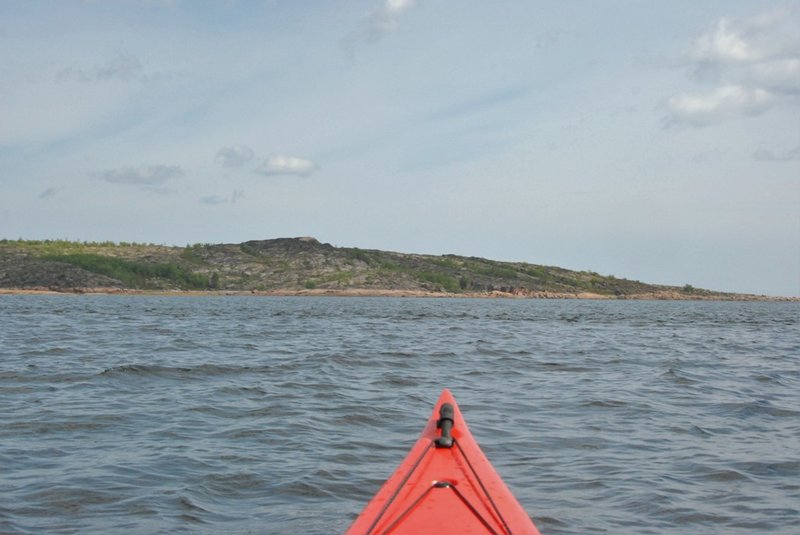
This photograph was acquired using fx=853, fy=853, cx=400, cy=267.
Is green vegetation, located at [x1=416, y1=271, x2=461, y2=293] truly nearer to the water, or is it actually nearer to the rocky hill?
the rocky hill

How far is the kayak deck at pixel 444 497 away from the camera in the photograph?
6598 millimetres

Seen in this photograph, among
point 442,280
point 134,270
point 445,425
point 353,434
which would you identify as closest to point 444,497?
point 445,425

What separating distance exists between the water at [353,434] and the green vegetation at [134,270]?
89567 mm

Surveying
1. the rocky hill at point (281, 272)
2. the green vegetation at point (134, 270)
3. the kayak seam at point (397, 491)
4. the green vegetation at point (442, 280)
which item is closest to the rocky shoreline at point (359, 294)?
the rocky hill at point (281, 272)

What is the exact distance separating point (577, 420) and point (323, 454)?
5.10 m

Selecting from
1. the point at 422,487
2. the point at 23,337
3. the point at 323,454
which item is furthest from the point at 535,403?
the point at 23,337

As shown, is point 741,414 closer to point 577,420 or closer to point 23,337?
point 577,420

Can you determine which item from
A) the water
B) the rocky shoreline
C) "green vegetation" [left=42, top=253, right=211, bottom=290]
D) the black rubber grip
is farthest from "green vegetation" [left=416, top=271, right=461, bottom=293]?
the black rubber grip

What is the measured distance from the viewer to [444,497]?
22.9 feet

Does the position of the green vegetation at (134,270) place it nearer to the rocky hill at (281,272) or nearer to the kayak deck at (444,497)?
the rocky hill at (281,272)

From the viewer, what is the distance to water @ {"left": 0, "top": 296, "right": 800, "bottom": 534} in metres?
9.62

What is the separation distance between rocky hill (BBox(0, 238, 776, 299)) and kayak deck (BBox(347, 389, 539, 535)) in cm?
10667

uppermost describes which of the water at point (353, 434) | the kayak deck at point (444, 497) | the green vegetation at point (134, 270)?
the green vegetation at point (134, 270)

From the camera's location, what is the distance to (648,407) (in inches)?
662
